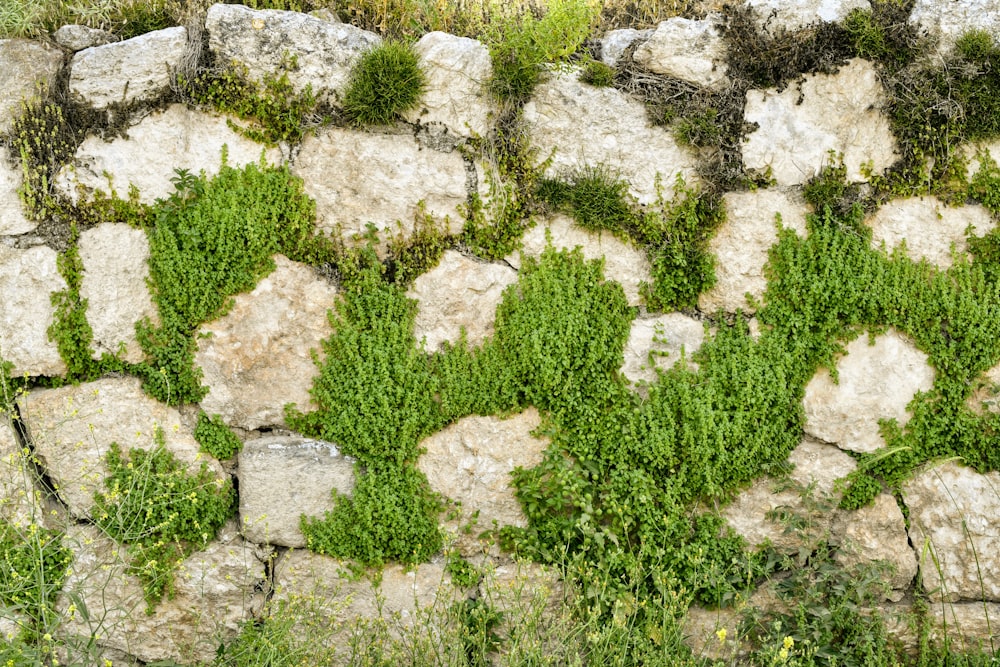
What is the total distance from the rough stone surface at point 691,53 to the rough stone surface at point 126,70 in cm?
214

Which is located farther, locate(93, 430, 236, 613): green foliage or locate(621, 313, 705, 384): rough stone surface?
locate(621, 313, 705, 384): rough stone surface

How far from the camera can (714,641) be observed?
3.42 meters

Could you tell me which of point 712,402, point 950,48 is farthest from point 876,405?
point 950,48

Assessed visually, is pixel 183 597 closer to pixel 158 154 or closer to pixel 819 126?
pixel 158 154

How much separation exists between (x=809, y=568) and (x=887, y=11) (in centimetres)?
246

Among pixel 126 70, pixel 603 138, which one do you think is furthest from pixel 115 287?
pixel 603 138

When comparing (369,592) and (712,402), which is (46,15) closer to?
(369,592)

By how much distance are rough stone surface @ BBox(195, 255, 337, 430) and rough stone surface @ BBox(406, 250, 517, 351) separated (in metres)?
0.42

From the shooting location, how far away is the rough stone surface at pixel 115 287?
3434mm

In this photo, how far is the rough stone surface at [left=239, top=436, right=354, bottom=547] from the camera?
3.45 m

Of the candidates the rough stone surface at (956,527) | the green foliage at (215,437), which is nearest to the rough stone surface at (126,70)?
the green foliage at (215,437)

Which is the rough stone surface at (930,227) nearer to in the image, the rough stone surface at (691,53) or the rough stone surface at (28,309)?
the rough stone surface at (691,53)

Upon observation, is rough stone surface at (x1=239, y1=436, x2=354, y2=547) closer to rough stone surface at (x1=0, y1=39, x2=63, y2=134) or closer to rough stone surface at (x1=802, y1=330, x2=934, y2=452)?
rough stone surface at (x1=0, y1=39, x2=63, y2=134)

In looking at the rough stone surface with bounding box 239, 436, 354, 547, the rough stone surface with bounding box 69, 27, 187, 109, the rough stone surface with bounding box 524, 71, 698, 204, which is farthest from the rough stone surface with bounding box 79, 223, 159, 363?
the rough stone surface with bounding box 524, 71, 698, 204
